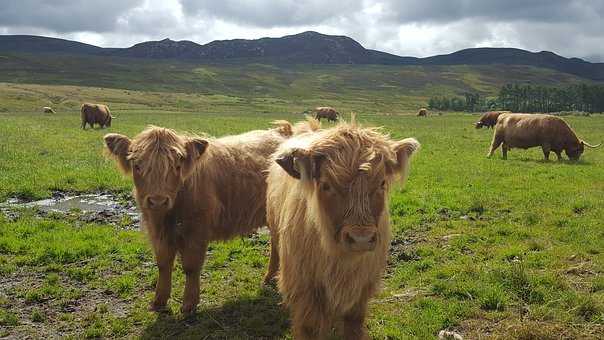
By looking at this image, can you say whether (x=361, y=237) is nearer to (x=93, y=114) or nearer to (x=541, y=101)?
(x=93, y=114)

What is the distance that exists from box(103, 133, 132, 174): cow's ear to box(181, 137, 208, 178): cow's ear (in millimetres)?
775

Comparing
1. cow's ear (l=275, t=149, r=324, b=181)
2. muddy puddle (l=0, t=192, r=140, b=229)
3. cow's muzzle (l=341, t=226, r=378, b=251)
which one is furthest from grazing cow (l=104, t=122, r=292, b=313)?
muddy puddle (l=0, t=192, r=140, b=229)

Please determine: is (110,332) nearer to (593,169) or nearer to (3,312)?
(3,312)

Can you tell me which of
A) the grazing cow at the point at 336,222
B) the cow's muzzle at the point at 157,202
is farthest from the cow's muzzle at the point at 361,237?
the cow's muzzle at the point at 157,202

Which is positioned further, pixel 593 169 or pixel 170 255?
pixel 593 169

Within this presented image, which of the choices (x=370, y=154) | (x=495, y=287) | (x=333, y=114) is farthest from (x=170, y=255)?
(x=333, y=114)

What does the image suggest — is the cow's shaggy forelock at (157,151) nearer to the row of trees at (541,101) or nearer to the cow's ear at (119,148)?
the cow's ear at (119,148)

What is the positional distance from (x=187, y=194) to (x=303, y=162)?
2.77 meters

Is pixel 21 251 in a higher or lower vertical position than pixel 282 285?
lower

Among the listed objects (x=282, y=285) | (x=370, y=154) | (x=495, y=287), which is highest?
(x=370, y=154)

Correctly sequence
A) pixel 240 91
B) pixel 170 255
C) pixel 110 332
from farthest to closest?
1. pixel 240 91
2. pixel 170 255
3. pixel 110 332

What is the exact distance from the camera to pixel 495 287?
6.96 metres

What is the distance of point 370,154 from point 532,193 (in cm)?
1129

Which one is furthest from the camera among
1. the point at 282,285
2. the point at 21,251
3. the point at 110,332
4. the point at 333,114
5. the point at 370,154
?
the point at 333,114
